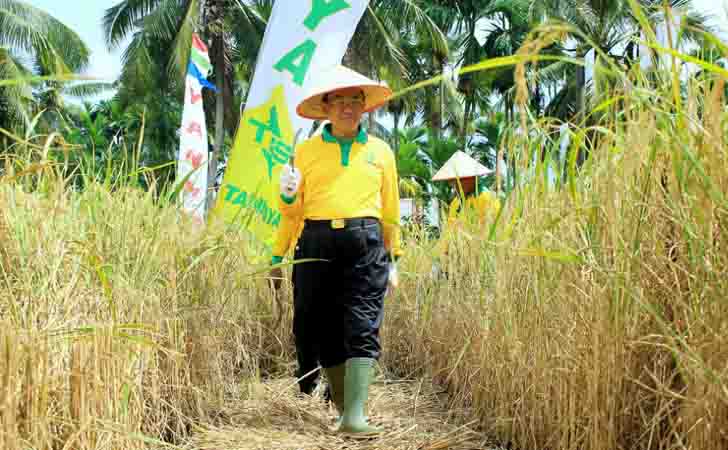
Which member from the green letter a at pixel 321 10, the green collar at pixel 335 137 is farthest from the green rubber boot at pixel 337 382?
the green letter a at pixel 321 10

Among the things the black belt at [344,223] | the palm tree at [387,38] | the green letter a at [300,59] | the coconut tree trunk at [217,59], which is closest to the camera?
the black belt at [344,223]

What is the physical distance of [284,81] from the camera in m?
4.70

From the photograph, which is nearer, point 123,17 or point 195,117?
point 195,117

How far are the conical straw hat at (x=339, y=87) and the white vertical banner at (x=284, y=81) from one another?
1.74 metres

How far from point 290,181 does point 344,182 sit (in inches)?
7.9

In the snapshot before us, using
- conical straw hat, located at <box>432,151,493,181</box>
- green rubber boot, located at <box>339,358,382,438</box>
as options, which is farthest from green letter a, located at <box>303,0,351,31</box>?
green rubber boot, located at <box>339,358,382,438</box>

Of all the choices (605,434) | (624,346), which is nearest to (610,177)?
(624,346)

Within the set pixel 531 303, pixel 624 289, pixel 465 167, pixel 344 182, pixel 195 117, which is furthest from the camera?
pixel 195 117

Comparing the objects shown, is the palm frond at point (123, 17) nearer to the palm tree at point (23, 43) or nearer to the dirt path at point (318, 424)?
the palm tree at point (23, 43)

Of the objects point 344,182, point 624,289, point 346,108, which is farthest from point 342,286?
point 624,289

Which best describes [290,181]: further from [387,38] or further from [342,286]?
[387,38]

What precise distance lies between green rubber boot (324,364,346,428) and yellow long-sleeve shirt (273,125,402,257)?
0.52 meters

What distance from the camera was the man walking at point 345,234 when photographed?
2428 mm

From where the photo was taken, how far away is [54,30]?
18594 mm
